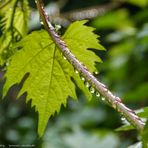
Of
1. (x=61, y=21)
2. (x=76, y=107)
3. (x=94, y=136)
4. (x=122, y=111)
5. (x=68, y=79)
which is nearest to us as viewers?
(x=122, y=111)

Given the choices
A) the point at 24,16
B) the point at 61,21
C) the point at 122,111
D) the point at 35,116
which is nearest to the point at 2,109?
the point at 35,116

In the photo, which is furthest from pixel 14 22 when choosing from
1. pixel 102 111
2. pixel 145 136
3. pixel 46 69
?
pixel 102 111

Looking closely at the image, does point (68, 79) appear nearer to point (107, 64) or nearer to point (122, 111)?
point (122, 111)

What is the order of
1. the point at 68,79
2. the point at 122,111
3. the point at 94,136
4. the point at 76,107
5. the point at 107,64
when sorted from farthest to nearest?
the point at 76,107 → the point at 107,64 → the point at 94,136 → the point at 68,79 → the point at 122,111

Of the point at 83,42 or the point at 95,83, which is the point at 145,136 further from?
the point at 83,42

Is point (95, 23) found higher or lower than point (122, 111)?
lower

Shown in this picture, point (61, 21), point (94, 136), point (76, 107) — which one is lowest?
point (76, 107)

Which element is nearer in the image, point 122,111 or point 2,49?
point 122,111
